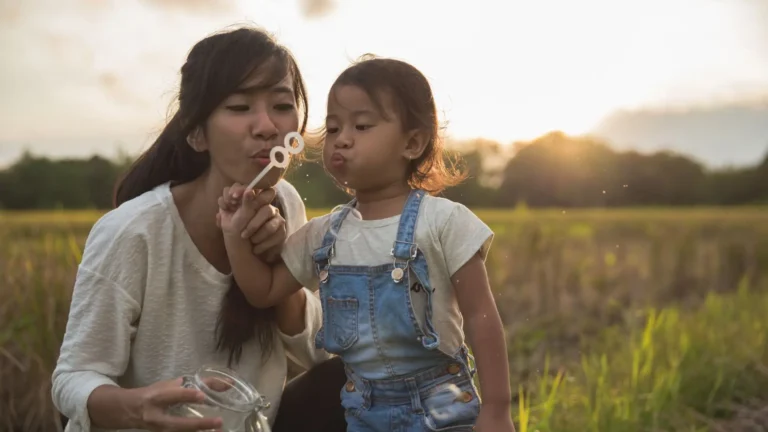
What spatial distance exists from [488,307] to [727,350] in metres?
2.02

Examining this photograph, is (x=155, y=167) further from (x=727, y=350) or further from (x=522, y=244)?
(x=522, y=244)

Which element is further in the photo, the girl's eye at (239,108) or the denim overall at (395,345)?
the girl's eye at (239,108)

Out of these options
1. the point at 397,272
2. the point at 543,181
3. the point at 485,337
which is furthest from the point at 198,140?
the point at 543,181

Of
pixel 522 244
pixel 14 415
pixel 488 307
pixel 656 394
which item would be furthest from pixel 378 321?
pixel 522 244

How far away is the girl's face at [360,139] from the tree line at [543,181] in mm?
389

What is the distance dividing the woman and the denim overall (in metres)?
0.21

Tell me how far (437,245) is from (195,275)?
66 cm

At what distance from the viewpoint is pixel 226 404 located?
5.39ft

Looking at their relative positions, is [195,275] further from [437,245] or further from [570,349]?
[570,349]

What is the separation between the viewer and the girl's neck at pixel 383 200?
5.99ft

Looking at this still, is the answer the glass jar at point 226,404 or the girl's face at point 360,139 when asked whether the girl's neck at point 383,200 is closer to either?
the girl's face at point 360,139

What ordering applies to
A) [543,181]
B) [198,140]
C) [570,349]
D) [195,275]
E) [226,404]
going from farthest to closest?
1. [543,181]
2. [570,349]
3. [195,275]
4. [198,140]
5. [226,404]

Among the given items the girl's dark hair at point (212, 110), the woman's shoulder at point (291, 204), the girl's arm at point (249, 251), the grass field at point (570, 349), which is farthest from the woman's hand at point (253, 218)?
the grass field at point (570, 349)

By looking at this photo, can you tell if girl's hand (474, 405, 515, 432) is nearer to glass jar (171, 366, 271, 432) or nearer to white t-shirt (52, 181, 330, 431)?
glass jar (171, 366, 271, 432)
